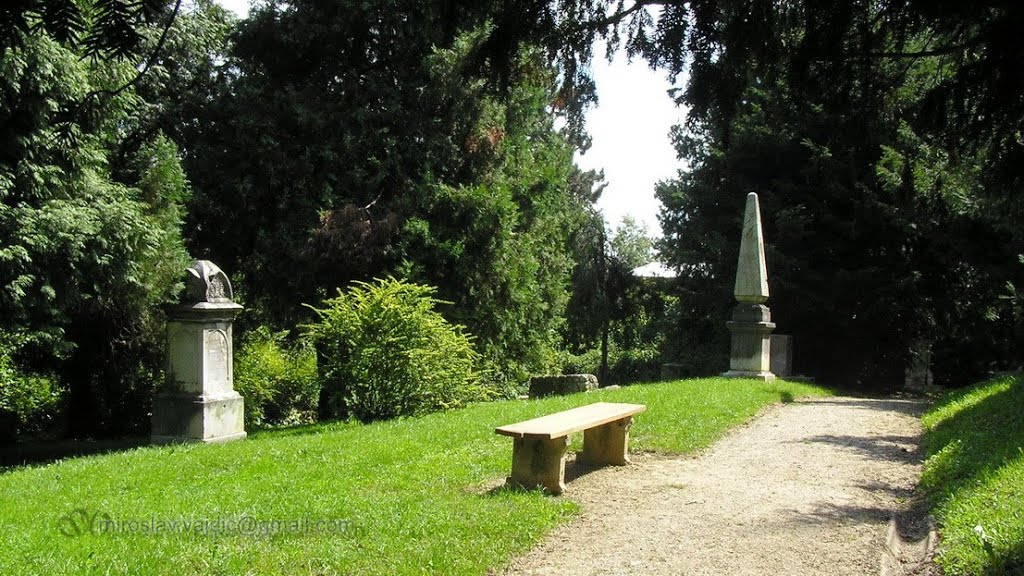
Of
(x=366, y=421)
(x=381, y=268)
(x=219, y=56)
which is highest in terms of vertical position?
(x=219, y=56)

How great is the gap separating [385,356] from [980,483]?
7493 millimetres

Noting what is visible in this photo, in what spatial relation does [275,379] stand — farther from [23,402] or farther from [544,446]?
[544,446]

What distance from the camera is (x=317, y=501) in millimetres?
5652

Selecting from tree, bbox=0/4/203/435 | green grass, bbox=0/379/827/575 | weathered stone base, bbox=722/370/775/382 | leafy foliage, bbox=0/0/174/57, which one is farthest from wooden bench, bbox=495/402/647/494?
weathered stone base, bbox=722/370/775/382

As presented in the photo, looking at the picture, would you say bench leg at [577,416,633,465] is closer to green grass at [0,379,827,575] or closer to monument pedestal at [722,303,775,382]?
green grass at [0,379,827,575]

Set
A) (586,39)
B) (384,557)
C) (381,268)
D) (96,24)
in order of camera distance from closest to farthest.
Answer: (96,24) < (586,39) < (384,557) < (381,268)

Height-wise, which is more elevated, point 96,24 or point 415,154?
point 415,154

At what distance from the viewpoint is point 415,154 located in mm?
17344

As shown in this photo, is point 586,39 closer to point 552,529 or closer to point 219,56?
point 552,529

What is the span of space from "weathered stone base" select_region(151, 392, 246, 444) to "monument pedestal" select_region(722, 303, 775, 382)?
9.01 meters

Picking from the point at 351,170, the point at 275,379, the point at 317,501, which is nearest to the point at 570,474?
the point at 317,501

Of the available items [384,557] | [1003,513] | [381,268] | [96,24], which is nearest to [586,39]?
[96,24]

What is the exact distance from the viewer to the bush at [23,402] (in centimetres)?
1283

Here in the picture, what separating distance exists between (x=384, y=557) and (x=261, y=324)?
14344mm
